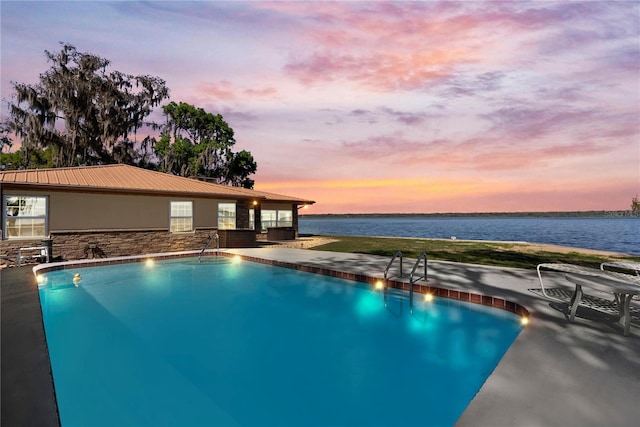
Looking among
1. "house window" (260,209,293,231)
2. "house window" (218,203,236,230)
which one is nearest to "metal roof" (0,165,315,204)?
"house window" (218,203,236,230)

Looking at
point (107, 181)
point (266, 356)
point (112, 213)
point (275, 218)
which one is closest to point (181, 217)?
point (112, 213)

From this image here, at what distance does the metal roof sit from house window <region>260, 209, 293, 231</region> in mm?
7497

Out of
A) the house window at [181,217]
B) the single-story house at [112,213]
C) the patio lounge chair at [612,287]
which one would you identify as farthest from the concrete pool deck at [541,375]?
the house window at [181,217]

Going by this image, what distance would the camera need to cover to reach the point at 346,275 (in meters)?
8.77

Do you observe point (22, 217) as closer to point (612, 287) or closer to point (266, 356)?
point (266, 356)

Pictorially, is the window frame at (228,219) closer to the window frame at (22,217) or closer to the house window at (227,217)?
the house window at (227,217)

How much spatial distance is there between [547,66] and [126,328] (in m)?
17.1

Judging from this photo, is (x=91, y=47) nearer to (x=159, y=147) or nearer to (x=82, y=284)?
(x=159, y=147)

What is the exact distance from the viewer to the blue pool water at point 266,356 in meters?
3.32

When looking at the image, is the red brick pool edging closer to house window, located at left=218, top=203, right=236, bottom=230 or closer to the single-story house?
the single-story house

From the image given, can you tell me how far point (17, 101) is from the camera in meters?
23.1

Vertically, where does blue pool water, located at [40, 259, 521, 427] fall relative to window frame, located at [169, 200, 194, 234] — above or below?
below

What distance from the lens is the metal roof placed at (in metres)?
11.0

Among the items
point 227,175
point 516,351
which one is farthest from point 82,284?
point 227,175
